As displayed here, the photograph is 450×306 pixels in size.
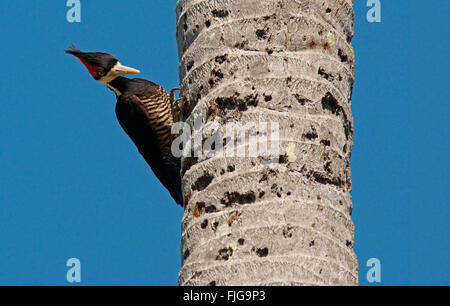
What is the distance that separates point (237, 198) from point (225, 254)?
0.30 m

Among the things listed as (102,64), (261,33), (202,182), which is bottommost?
(202,182)

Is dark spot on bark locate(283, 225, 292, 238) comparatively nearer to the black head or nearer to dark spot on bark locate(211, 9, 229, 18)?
dark spot on bark locate(211, 9, 229, 18)

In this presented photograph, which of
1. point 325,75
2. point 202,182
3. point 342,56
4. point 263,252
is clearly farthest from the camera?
point 342,56

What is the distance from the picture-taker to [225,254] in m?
3.76

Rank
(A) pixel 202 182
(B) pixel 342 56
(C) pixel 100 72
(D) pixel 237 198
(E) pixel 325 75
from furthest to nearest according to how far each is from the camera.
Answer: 1. (C) pixel 100 72
2. (B) pixel 342 56
3. (E) pixel 325 75
4. (A) pixel 202 182
5. (D) pixel 237 198

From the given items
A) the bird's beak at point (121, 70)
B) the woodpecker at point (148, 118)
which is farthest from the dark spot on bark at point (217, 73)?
the bird's beak at point (121, 70)

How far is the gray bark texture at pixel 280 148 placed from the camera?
3729 millimetres

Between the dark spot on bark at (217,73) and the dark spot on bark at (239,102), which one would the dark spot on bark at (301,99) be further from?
the dark spot on bark at (217,73)

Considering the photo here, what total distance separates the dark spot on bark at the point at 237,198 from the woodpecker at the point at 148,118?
138 inches

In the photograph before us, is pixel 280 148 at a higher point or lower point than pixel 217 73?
lower

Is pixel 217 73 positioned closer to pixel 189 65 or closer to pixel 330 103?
pixel 189 65

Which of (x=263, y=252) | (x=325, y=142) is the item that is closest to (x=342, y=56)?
(x=325, y=142)

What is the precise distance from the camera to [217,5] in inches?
174

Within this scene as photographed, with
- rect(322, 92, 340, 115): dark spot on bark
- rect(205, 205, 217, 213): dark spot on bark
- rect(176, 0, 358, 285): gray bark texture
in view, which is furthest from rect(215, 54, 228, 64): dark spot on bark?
rect(205, 205, 217, 213): dark spot on bark
